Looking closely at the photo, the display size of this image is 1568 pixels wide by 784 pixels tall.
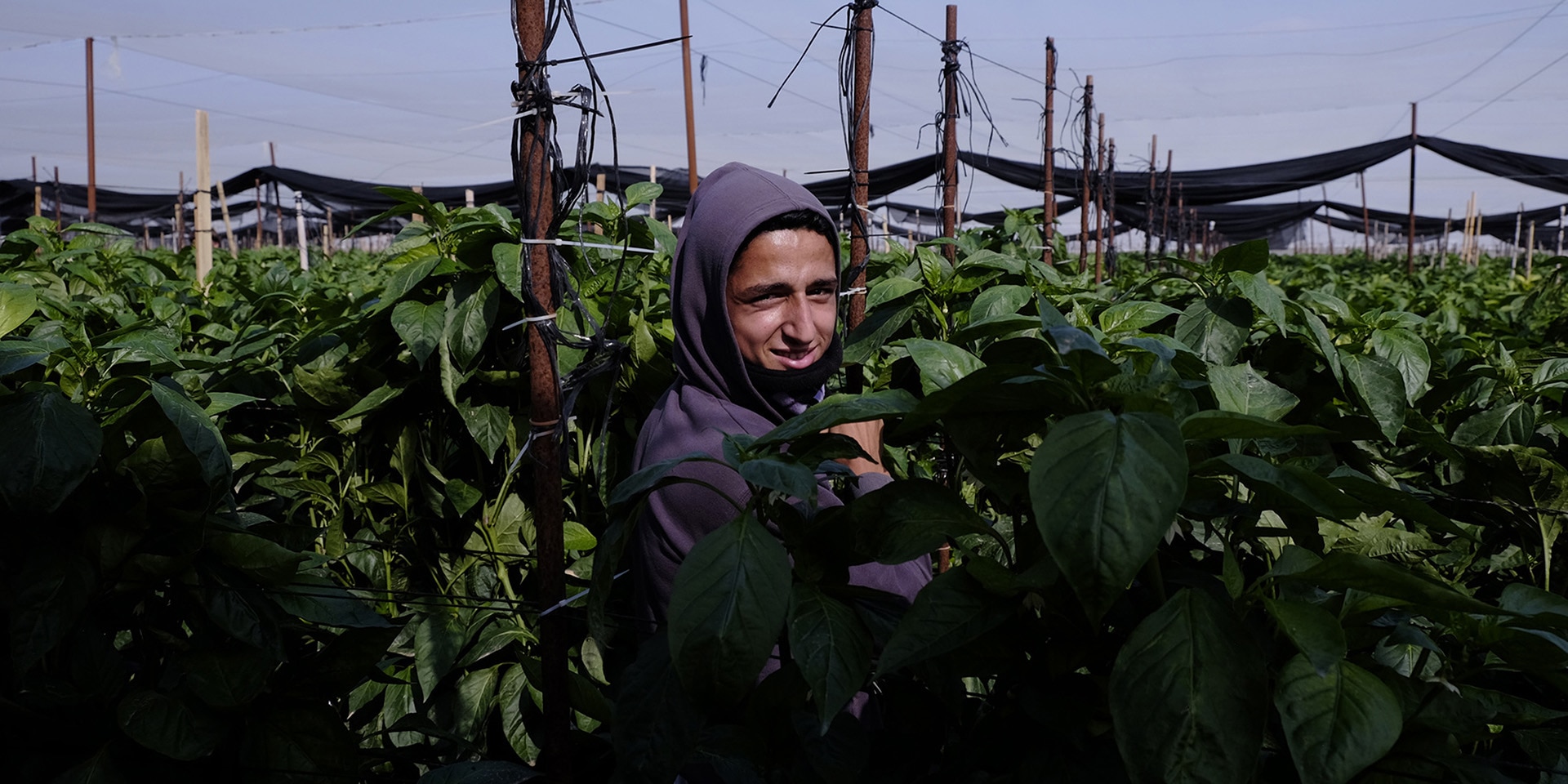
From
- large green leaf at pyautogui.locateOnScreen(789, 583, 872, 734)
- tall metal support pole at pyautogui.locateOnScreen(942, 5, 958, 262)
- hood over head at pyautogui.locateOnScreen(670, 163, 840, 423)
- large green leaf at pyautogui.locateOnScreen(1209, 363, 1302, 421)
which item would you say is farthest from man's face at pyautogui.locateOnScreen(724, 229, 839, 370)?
tall metal support pole at pyautogui.locateOnScreen(942, 5, 958, 262)

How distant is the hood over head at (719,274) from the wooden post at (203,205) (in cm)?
389

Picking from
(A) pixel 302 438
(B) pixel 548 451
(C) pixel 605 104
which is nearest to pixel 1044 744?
(B) pixel 548 451

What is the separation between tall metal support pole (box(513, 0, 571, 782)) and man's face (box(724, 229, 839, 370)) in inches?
14.4

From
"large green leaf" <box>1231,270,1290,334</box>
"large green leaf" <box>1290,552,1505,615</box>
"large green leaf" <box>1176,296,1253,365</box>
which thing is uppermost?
"large green leaf" <box>1231,270,1290,334</box>

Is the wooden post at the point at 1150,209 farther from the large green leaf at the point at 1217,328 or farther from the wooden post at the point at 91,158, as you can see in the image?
the wooden post at the point at 91,158

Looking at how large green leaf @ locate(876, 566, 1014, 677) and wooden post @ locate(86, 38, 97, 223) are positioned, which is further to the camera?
wooden post @ locate(86, 38, 97, 223)

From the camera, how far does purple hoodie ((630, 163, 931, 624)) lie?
5.15 ft

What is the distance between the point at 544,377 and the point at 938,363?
2.04 ft

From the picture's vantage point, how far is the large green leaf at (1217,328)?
81.2 inches

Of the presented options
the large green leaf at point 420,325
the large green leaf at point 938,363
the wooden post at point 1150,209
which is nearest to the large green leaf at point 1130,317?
the large green leaf at point 938,363

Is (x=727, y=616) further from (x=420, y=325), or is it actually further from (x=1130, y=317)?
(x=420, y=325)

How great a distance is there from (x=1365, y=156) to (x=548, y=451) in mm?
20655

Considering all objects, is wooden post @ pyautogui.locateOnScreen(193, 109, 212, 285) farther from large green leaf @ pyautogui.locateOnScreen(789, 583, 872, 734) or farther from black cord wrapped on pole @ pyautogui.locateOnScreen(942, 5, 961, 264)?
large green leaf @ pyautogui.locateOnScreen(789, 583, 872, 734)

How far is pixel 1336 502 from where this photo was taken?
831 millimetres
